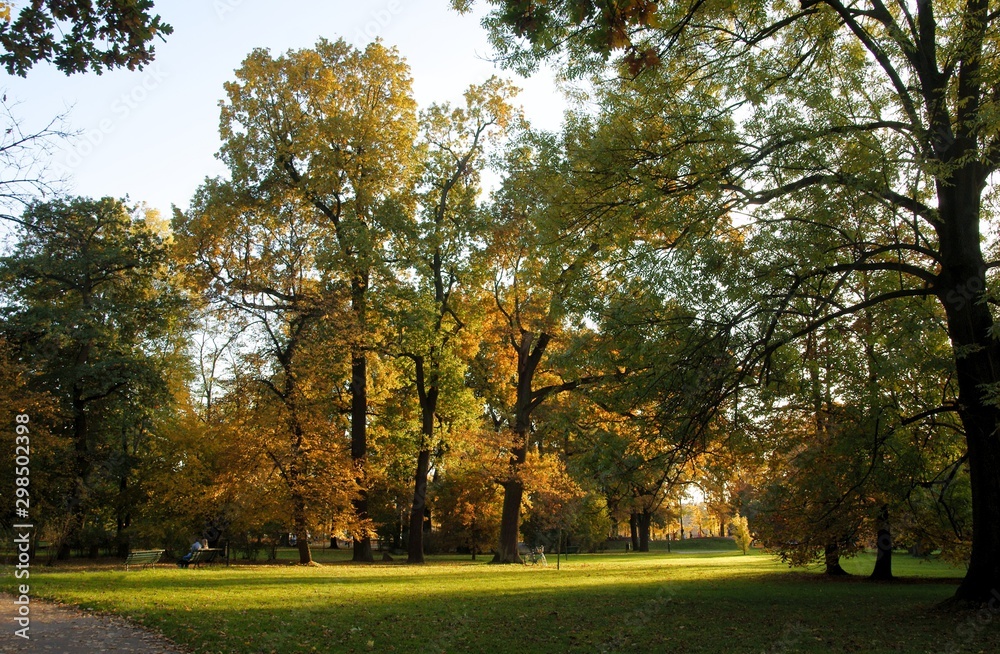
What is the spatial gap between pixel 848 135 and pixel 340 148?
63.9ft

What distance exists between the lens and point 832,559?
62.7 feet

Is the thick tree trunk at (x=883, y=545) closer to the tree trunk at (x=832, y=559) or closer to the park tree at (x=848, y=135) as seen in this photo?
the tree trunk at (x=832, y=559)

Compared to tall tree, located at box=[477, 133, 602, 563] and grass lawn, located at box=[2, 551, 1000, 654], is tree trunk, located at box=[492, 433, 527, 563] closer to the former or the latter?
tall tree, located at box=[477, 133, 602, 563]

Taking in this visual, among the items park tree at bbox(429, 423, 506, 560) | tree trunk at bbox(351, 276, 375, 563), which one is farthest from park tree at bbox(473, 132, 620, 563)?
tree trunk at bbox(351, 276, 375, 563)

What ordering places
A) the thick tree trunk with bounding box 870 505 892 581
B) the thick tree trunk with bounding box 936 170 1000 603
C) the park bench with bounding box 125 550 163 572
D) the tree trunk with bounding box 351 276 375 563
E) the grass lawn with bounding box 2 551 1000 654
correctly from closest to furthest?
1. the grass lawn with bounding box 2 551 1000 654
2. the thick tree trunk with bounding box 936 170 1000 603
3. the thick tree trunk with bounding box 870 505 892 581
4. the park bench with bounding box 125 550 163 572
5. the tree trunk with bounding box 351 276 375 563

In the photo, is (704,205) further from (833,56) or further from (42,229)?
(42,229)

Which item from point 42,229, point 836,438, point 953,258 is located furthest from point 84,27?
point 836,438

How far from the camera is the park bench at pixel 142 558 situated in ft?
70.1

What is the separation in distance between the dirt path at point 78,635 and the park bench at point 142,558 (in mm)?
11712

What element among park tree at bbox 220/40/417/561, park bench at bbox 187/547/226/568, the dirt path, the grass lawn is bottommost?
park bench at bbox 187/547/226/568

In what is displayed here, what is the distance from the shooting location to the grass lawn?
8359 millimetres

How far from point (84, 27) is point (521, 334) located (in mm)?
21233

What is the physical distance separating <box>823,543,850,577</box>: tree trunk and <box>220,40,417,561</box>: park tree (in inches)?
564

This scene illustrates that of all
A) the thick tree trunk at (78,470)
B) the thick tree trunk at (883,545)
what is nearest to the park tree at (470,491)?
the thick tree trunk at (883,545)
